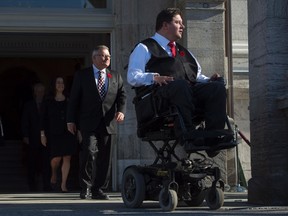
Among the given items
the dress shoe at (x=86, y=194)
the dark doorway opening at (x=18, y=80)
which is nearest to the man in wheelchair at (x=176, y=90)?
the dress shoe at (x=86, y=194)

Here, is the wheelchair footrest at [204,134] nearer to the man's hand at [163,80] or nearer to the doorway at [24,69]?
the man's hand at [163,80]

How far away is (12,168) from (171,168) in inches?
416

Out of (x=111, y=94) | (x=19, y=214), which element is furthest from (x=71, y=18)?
(x=19, y=214)

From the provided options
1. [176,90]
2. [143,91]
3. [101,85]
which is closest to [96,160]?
[101,85]

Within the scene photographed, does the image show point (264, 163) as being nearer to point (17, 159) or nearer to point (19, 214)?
point (19, 214)

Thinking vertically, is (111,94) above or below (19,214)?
above

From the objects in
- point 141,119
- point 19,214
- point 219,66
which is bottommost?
point 19,214

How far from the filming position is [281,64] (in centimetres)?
867

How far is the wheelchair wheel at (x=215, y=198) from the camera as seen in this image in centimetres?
796

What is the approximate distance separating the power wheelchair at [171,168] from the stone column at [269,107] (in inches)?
24.1

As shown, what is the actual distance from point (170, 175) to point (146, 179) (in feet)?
1.40

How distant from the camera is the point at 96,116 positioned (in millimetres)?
10008

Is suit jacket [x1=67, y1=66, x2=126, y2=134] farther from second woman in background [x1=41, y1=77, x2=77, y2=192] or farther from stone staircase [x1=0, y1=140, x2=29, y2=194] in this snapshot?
stone staircase [x1=0, y1=140, x2=29, y2=194]

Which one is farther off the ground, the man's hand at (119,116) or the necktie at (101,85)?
the necktie at (101,85)
